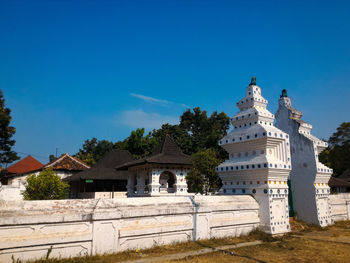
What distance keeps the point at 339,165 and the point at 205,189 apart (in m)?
33.0

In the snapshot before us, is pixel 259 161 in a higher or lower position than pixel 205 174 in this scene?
higher

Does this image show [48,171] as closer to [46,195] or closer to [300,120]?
[46,195]

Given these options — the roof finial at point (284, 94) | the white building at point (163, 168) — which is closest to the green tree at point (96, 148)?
the white building at point (163, 168)

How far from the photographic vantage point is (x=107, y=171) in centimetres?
2253

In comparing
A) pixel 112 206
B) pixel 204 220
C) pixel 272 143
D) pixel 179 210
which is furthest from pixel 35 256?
pixel 272 143

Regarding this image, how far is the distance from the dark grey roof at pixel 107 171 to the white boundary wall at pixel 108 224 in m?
15.0

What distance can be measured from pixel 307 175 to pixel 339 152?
33541 mm

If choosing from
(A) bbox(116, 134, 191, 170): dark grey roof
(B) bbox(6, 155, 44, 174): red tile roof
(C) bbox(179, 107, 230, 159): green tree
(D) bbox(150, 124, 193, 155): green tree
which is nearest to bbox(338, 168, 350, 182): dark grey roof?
(C) bbox(179, 107, 230, 159): green tree

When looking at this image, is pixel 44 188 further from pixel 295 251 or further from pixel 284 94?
pixel 284 94

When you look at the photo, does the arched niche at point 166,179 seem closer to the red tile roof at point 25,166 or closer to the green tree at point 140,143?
the green tree at point 140,143

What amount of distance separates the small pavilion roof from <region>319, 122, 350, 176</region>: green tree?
4197cm

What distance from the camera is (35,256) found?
189 inches


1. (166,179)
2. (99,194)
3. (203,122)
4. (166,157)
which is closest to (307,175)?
(166,157)

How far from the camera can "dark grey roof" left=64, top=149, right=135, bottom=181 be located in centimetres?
2084
